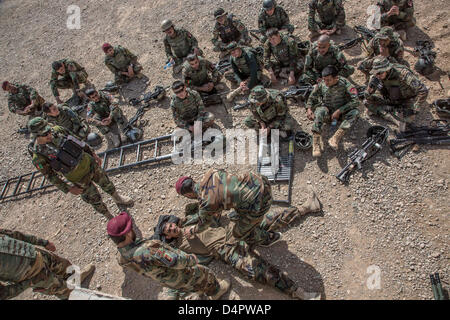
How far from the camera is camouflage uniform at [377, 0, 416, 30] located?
8.50 meters

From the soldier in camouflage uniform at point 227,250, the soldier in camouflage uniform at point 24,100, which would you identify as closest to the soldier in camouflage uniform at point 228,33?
the soldier in camouflage uniform at point 24,100

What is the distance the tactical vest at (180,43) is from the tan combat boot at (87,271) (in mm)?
7597

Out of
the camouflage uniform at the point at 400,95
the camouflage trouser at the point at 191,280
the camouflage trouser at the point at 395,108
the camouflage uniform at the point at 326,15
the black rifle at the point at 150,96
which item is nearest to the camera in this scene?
the camouflage trouser at the point at 191,280

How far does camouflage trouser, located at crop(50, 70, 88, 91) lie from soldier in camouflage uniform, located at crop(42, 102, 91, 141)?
2.56m

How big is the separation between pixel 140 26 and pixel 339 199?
1238 centimetres

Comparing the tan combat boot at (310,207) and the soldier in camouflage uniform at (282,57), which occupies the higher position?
the soldier in camouflage uniform at (282,57)

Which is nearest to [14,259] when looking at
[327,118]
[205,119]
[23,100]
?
[205,119]

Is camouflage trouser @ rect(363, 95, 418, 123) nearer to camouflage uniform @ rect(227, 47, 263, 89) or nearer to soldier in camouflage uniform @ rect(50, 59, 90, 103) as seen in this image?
camouflage uniform @ rect(227, 47, 263, 89)

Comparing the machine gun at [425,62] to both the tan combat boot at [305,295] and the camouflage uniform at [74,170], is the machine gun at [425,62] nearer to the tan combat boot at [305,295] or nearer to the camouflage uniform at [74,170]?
the tan combat boot at [305,295]

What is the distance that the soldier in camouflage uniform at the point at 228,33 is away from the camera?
33.1ft

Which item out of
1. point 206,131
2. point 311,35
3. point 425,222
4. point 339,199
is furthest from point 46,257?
point 311,35

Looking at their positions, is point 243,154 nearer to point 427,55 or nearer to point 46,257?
point 46,257

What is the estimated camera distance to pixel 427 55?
7.64 meters

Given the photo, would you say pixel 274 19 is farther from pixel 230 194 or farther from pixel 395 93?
pixel 230 194
